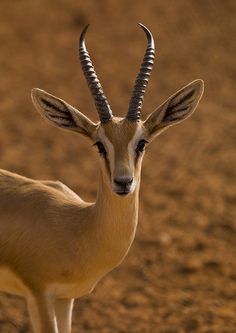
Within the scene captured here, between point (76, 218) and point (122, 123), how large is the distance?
0.99 metres

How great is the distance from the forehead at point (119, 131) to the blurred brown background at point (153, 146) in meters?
2.89

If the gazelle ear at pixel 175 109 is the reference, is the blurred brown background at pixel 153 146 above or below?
below

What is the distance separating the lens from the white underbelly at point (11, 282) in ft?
22.7

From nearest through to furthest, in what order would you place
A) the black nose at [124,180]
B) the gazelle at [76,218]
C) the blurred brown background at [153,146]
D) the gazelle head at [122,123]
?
the black nose at [124,180] < the gazelle head at [122,123] < the gazelle at [76,218] < the blurred brown background at [153,146]

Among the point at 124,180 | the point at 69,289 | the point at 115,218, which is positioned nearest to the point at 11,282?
the point at 69,289

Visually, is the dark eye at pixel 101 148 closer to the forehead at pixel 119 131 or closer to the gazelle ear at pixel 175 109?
the forehead at pixel 119 131

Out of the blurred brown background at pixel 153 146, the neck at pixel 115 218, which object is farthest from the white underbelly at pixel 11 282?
the blurred brown background at pixel 153 146

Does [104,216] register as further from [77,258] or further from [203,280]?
[203,280]

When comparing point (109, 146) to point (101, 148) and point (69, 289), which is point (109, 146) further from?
point (69, 289)

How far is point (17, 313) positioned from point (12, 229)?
209 cm

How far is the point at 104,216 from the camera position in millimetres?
6715

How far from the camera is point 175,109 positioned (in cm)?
699

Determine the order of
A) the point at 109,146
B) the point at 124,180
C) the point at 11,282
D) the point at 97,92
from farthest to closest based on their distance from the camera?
1. the point at 11,282
2. the point at 97,92
3. the point at 109,146
4. the point at 124,180

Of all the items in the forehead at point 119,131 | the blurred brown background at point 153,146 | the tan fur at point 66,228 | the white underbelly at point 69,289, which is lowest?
the blurred brown background at point 153,146
